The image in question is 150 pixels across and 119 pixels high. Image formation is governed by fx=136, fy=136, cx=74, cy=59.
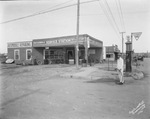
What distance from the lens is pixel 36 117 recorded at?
139 inches

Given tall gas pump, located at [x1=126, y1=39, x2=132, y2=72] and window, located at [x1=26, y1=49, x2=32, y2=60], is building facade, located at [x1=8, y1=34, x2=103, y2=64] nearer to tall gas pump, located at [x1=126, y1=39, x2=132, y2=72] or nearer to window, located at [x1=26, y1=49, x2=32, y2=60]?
window, located at [x1=26, y1=49, x2=32, y2=60]

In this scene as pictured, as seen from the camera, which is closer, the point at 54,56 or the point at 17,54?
the point at 54,56

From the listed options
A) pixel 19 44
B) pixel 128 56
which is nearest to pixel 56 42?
pixel 19 44

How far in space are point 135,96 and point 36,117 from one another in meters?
3.75

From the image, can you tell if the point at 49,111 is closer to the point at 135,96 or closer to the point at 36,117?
the point at 36,117

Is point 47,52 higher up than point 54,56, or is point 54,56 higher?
point 47,52

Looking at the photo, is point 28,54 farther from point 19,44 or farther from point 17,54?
point 19,44

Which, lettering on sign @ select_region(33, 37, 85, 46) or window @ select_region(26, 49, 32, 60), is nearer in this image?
lettering on sign @ select_region(33, 37, 85, 46)

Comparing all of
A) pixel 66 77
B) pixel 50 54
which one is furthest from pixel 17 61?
pixel 66 77
